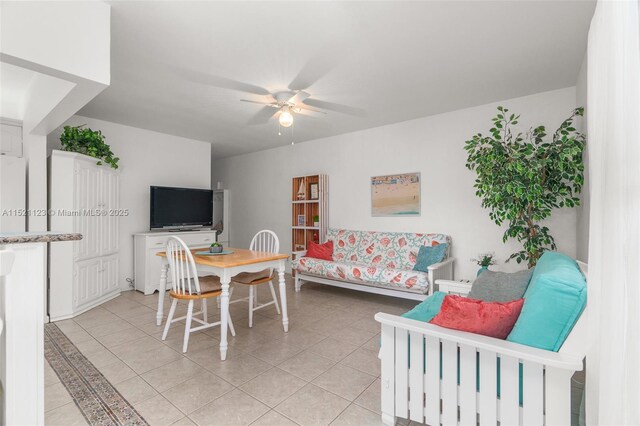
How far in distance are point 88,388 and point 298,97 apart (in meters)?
2.80

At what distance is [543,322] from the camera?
122cm

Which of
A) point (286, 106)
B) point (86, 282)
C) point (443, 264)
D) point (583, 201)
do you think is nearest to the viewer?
point (583, 201)

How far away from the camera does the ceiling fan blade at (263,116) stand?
362cm

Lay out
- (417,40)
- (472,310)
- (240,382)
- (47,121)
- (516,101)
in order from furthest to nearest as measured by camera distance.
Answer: (516,101) → (47,121) → (417,40) → (240,382) → (472,310)

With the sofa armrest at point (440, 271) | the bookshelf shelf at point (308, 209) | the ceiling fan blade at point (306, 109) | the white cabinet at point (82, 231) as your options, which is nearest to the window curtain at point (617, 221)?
the sofa armrest at point (440, 271)

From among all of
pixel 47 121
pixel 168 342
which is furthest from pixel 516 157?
pixel 47 121

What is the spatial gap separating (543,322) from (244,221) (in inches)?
224

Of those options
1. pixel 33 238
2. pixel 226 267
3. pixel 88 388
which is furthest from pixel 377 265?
pixel 33 238

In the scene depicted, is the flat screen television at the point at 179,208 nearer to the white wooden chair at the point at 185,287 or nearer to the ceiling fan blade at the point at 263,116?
the ceiling fan blade at the point at 263,116

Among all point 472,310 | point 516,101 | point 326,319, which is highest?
point 516,101

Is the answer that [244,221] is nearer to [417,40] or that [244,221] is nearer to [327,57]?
[327,57]

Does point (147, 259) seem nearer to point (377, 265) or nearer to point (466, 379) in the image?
point (377, 265)

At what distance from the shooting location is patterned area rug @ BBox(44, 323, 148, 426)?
5.53 ft

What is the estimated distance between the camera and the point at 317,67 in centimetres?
257
